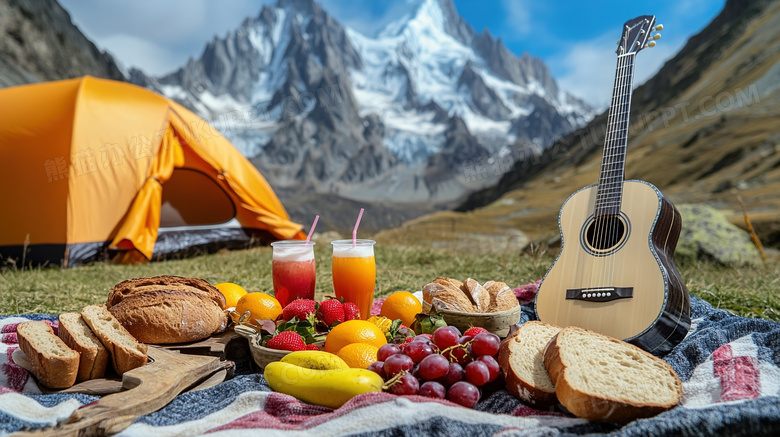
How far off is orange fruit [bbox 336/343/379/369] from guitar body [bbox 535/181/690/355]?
1.21 meters

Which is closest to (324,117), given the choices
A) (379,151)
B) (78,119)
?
(379,151)

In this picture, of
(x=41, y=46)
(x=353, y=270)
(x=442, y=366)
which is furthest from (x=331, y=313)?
(x=41, y=46)

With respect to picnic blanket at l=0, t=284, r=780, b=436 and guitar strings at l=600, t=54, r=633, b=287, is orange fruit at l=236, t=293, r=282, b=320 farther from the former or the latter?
guitar strings at l=600, t=54, r=633, b=287

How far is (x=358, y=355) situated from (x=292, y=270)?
93 centimetres

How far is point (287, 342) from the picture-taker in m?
2.08

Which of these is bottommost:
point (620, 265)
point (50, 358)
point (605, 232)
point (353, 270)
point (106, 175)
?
point (50, 358)

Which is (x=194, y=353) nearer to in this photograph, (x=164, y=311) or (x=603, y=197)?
(x=164, y=311)

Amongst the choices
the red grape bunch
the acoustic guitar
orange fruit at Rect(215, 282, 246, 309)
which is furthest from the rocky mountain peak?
the red grape bunch

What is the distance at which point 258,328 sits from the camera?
231 cm

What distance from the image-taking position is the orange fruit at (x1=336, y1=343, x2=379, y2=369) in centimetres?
201

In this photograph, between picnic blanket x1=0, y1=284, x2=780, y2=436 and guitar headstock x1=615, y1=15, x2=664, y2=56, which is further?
guitar headstock x1=615, y1=15, x2=664, y2=56

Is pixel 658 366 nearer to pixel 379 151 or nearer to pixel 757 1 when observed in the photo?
pixel 757 1

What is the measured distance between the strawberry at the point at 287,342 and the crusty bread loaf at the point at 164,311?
1.50 feet

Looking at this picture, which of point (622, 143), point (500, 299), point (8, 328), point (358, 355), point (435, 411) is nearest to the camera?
point (435, 411)
